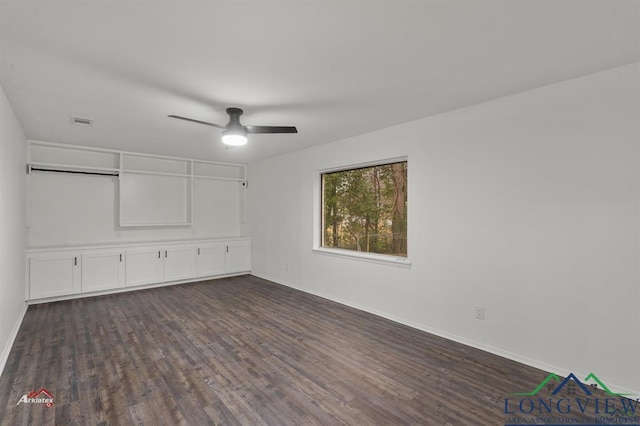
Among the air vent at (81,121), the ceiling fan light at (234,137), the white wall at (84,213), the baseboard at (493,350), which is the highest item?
the air vent at (81,121)

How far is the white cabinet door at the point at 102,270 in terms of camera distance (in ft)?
15.7

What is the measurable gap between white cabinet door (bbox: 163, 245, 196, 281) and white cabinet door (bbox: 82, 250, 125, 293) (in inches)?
27.7

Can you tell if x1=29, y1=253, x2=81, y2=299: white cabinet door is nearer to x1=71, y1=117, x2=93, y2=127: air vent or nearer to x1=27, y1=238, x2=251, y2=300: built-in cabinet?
x1=27, y1=238, x2=251, y2=300: built-in cabinet

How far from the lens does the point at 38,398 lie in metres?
2.20

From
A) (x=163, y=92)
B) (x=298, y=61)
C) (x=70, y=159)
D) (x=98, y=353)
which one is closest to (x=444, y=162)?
(x=298, y=61)

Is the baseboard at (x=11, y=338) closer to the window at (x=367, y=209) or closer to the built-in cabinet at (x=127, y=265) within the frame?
the built-in cabinet at (x=127, y=265)

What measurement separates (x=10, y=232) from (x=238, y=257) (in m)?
3.73

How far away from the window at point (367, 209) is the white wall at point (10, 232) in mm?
3794

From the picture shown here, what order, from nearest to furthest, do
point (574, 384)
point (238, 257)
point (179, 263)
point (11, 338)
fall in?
1. point (574, 384)
2. point (11, 338)
3. point (179, 263)
4. point (238, 257)

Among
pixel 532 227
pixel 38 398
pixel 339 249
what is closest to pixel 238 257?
pixel 339 249

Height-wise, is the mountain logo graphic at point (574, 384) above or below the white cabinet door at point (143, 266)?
below

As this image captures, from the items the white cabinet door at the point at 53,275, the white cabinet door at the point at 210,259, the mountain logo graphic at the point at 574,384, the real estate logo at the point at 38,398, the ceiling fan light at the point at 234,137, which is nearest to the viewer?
the real estate logo at the point at 38,398

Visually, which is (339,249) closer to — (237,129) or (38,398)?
(237,129)

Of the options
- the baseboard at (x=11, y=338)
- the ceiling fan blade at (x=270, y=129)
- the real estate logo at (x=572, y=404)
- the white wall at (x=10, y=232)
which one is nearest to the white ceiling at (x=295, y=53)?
the ceiling fan blade at (x=270, y=129)
